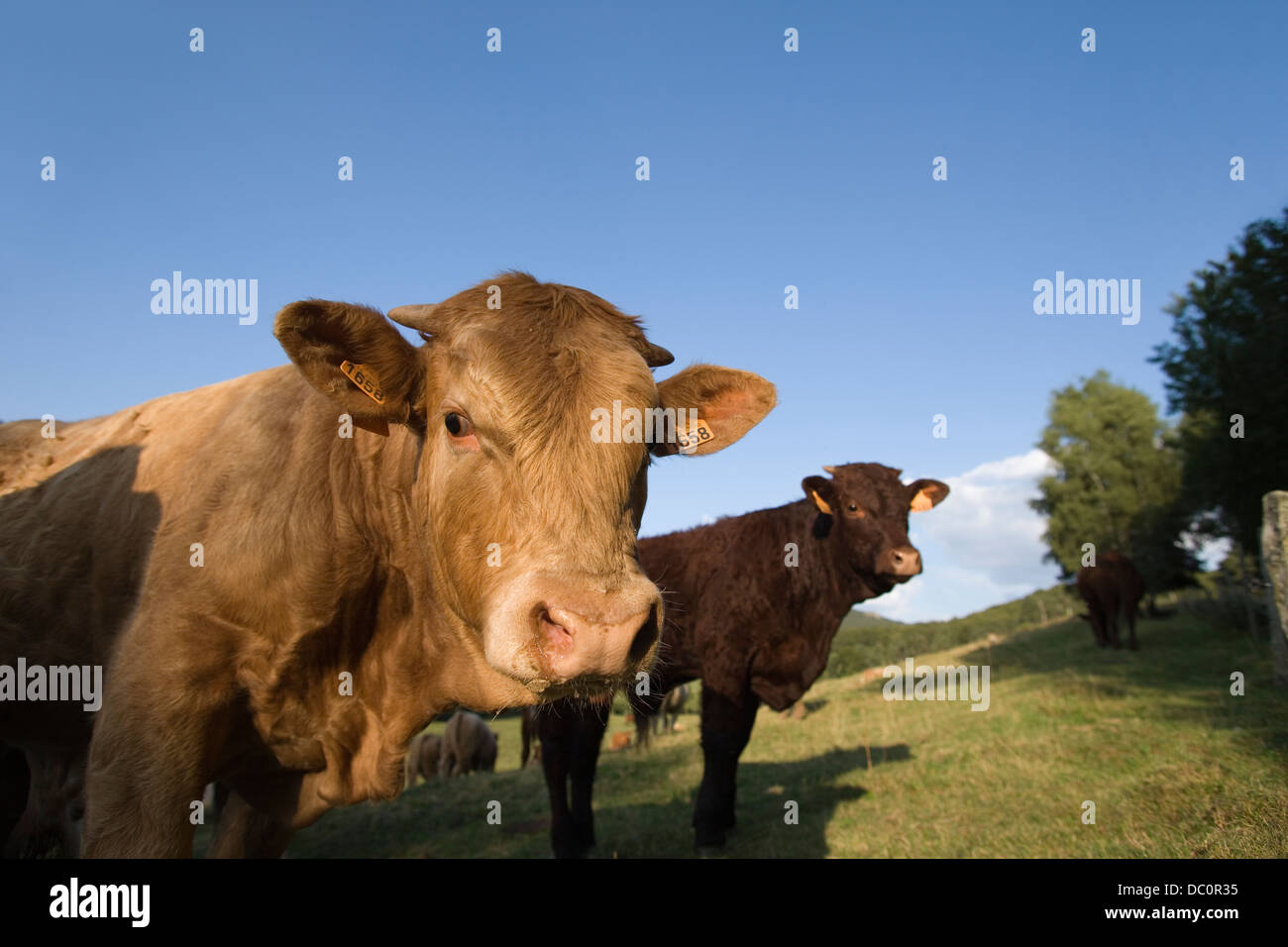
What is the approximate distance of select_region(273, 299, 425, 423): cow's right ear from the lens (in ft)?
10.5

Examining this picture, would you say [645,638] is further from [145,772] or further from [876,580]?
[876,580]

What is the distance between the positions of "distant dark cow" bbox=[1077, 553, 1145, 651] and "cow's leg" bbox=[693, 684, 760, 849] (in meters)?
16.7

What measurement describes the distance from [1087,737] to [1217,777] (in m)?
3.68

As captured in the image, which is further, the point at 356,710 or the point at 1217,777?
the point at 1217,777

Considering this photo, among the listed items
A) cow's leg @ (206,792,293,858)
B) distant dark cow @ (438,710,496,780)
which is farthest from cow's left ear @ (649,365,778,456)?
distant dark cow @ (438,710,496,780)

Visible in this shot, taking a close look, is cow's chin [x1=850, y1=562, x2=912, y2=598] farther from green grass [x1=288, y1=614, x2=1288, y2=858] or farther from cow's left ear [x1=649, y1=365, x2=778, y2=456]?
cow's left ear [x1=649, y1=365, x2=778, y2=456]

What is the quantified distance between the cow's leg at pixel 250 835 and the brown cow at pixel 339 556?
1 centimetres

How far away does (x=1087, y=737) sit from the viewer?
9594mm

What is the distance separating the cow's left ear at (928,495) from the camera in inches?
405

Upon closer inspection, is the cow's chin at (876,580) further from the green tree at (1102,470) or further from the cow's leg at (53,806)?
the green tree at (1102,470)

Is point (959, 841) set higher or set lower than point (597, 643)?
lower

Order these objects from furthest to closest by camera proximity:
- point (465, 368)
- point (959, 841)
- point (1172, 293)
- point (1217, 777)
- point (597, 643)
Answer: point (1172, 293) < point (959, 841) < point (1217, 777) < point (465, 368) < point (597, 643)
